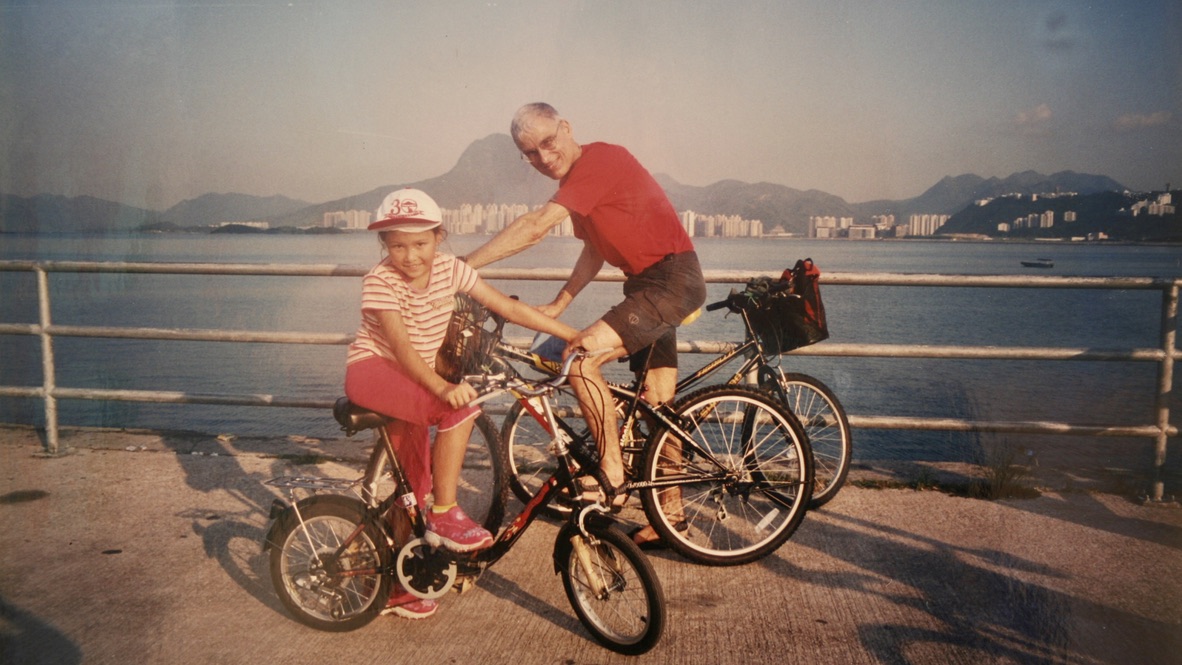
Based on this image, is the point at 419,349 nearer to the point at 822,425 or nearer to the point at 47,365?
the point at 822,425

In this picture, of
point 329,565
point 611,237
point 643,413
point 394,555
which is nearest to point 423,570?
point 394,555

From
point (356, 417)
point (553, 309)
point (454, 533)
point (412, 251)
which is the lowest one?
point (454, 533)

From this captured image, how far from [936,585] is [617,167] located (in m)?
2.23

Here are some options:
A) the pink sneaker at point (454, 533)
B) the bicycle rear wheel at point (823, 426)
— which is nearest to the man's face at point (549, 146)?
the pink sneaker at point (454, 533)

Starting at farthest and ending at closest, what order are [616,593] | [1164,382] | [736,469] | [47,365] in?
1. [47,365]
2. [1164,382]
3. [736,469]
4. [616,593]

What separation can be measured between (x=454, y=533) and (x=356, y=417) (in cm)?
57

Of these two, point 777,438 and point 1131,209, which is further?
point 1131,209

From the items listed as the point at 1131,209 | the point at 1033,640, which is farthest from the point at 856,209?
the point at 1033,640

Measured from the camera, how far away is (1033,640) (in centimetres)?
334

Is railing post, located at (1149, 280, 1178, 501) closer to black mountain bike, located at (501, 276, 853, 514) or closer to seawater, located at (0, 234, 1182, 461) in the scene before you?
seawater, located at (0, 234, 1182, 461)

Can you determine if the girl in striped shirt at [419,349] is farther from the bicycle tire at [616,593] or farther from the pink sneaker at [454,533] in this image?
the bicycle tire at [616,593]

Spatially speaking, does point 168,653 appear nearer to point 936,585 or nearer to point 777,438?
point 777,438

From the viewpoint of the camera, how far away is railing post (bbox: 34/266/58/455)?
589 centimetres

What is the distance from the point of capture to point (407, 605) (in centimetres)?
357
